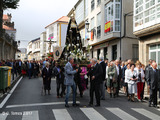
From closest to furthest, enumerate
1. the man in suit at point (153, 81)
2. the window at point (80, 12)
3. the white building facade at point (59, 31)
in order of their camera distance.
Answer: the man in suit at point (153, 81), the window at point (80, 12), the white building facade at point (59, 31)

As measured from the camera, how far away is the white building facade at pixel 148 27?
14.9 m

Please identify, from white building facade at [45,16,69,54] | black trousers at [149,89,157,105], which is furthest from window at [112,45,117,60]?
white building facade at [45,16,69,54]

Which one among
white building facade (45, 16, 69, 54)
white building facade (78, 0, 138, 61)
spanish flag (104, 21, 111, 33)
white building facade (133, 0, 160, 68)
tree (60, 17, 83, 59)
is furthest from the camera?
white building facade (45, 16, 69, 54)

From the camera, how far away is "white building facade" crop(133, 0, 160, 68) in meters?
14.9

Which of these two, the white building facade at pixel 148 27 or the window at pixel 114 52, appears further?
the window at pixel 114 52

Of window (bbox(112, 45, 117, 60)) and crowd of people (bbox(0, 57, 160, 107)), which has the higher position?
window (bbox(112, 45, 117, 60))

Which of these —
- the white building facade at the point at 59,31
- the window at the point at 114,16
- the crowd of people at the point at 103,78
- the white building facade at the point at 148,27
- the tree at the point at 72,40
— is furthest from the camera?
the white building facade at the point at 59,31

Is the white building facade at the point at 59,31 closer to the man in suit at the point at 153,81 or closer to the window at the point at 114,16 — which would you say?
the window at the point at 114,16

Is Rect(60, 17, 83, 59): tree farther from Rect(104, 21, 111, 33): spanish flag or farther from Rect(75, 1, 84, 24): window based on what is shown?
Rect(75, 1, 84, 24): window

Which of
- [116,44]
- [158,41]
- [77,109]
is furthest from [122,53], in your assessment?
[77,109]

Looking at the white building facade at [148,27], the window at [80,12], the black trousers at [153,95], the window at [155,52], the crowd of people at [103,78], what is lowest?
the black trousers at [153,95]

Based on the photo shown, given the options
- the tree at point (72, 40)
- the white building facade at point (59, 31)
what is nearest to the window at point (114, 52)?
the tree at point (72, 40)

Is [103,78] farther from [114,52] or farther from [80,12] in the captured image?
→ [80,12]

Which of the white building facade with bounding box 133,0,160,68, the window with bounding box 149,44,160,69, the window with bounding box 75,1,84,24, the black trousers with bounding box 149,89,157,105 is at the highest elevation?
the window with bounding box 75,1,84,24
